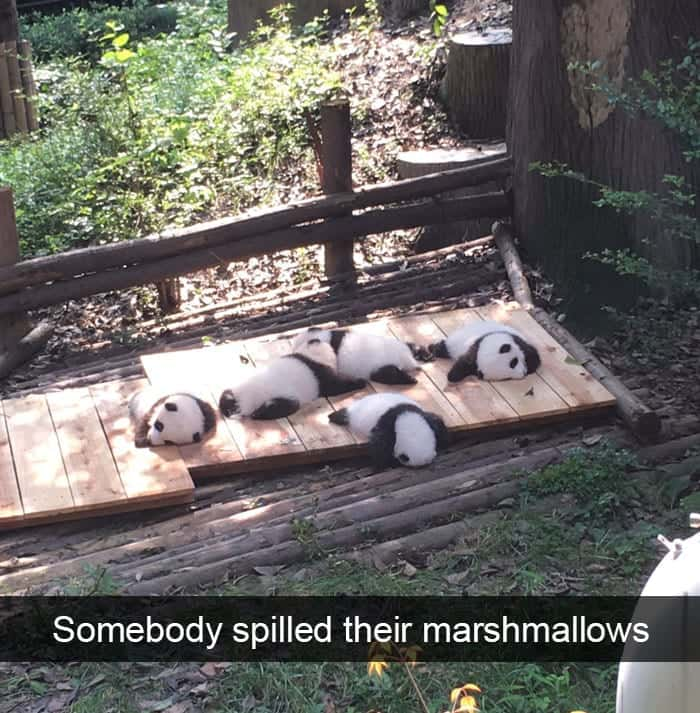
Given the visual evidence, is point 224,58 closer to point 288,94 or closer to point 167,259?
point 288,94

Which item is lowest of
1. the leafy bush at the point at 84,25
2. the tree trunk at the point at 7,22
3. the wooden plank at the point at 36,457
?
the wooden plank at the point at 36,457

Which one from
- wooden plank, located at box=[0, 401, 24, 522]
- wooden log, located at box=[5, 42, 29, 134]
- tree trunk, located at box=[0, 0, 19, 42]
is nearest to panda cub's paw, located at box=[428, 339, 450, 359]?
wooden plank, located at box=[0, 401, 24, 522]

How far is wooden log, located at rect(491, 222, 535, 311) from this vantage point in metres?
7.49

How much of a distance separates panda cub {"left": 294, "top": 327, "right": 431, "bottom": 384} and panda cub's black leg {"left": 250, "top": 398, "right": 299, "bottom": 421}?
16.6 inches

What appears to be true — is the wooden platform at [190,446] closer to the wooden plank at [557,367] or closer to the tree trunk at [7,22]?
the wooden plank at [557,367]

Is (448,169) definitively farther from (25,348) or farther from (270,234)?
(25,348)

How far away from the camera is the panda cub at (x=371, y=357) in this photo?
652 centimetres

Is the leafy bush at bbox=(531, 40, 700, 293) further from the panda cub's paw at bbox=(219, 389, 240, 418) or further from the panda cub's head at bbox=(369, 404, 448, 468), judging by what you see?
the panda cub's paw at bbox=(219, 389, 240, 418)

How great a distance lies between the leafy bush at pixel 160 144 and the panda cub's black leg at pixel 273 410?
12.6ft

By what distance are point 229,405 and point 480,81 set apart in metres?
5.00

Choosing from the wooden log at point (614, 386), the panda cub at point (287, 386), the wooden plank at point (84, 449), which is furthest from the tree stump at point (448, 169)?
the wooden plank at point (84, 449)

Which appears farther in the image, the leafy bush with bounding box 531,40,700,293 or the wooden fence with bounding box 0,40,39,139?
the wooden fence with bounding box 0,40,39,139

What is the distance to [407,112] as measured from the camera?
10922mm

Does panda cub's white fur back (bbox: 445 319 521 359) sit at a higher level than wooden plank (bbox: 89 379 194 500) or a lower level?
higher
